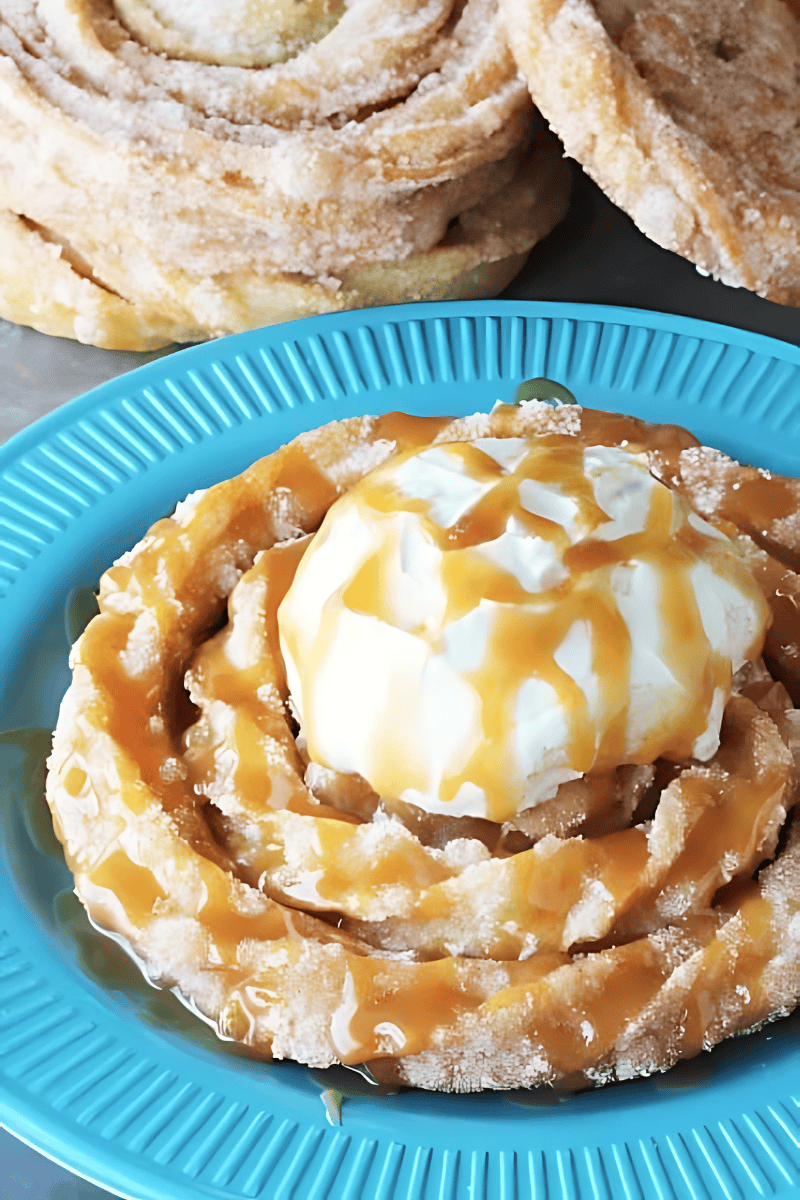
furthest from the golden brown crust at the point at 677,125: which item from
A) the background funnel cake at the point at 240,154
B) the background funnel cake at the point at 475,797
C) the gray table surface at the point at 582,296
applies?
the background funnel cake at the point at 475,797

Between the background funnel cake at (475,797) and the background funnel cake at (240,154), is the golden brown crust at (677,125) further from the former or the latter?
the background funnel cake at (475,797)

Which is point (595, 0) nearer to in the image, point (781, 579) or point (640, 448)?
point (640, 448)

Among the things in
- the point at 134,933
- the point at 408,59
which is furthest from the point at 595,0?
the point at 134,933

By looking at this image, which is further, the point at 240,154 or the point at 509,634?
the point at 240,154

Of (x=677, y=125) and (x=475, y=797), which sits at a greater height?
(x=677, y=125)

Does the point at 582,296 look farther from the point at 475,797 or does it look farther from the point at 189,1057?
the point at 189,1057

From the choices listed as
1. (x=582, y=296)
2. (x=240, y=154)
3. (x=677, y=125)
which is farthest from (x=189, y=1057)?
(x=582, y=296)
